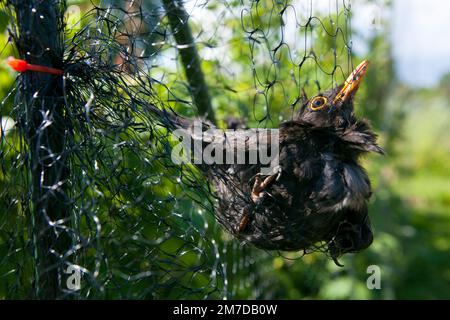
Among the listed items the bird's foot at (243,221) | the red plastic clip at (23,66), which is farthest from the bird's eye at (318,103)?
the red plastic clip at (23,66)

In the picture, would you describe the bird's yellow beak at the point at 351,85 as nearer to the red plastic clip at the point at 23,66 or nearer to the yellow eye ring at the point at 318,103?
the yellow eye ring at the point at 318,103

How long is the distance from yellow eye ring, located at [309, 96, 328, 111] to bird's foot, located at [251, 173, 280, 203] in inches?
13.1

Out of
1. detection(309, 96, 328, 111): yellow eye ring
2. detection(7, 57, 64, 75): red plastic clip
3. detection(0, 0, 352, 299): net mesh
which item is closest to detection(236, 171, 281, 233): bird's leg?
detection(0, 0, 352, 299): net mesh

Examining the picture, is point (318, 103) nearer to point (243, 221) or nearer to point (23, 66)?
point (243, 221)

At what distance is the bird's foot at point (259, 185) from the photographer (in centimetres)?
217

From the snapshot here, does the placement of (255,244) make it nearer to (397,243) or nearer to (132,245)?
(132,245)

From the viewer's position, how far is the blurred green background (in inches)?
117

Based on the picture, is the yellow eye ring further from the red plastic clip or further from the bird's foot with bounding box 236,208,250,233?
the red plastic clip

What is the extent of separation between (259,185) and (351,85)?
1.65 ft

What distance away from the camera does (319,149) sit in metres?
2.20

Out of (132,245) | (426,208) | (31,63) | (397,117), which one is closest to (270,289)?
(132,245)

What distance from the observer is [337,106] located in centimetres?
228

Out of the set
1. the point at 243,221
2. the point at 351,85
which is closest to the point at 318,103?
the point at 351,85
